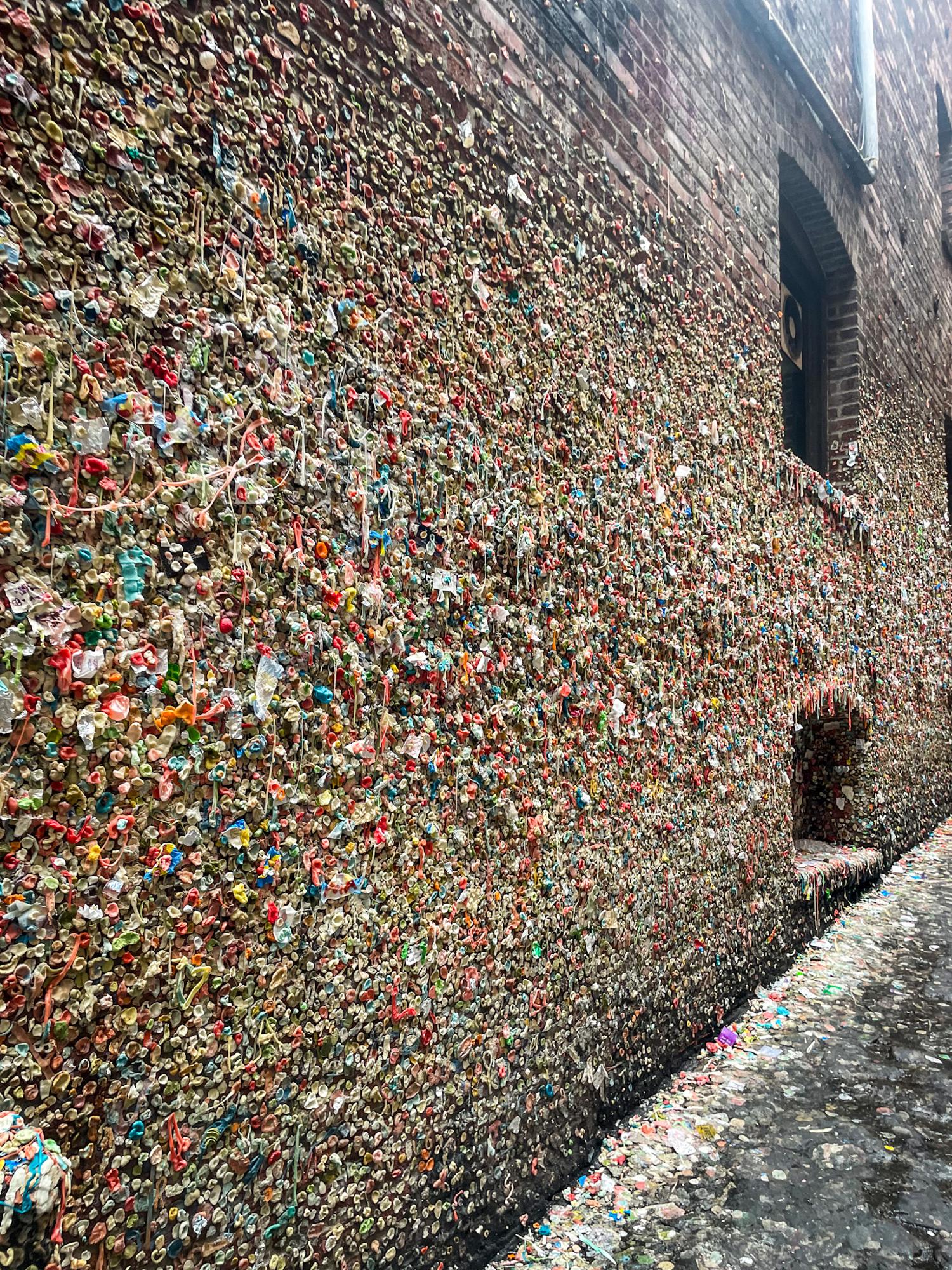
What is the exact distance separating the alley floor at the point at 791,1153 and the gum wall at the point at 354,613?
0.16m

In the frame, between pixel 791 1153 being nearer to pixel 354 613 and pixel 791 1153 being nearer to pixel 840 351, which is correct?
pixel 354 613

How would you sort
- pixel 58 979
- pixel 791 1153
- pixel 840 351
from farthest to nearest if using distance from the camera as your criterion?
pixel 840 351
pixel 791 1153
pixel 58 979

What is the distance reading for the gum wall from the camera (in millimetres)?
1228

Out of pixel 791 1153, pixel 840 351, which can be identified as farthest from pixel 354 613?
pixel 840 351

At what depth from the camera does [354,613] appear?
5.57 ft

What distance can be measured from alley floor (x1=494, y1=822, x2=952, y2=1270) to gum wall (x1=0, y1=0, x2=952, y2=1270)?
0.16 m

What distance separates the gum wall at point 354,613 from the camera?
1228 millimetres

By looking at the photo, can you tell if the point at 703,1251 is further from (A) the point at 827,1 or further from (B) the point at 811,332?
(A) the point at 827,1

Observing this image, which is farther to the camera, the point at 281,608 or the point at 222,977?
the point at 281,608

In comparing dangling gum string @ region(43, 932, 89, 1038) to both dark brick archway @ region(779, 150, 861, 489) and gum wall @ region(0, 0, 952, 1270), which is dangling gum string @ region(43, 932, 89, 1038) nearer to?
gum wall @ region(0, 0, 952, 1270)

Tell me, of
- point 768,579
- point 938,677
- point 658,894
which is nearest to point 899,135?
point 938,677

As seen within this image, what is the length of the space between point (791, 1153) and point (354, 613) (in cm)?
218

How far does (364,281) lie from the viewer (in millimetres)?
1753

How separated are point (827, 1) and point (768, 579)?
399 centimetres
